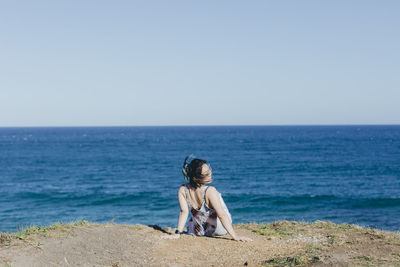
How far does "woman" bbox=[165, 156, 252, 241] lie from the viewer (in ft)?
25.8

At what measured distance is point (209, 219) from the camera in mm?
8344

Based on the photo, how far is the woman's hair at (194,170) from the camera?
7.81 metres

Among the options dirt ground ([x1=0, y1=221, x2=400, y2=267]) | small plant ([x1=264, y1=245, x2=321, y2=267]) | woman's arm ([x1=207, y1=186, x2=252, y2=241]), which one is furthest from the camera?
woman's arm ([x1=207, y1=186, x2=252, y2=241])

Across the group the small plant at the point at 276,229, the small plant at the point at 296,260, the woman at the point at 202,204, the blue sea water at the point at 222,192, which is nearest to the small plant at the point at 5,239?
the woman at the point at 202,204

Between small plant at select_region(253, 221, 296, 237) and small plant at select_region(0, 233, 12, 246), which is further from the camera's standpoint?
small plant at select_region(253, 221, 296, 237)

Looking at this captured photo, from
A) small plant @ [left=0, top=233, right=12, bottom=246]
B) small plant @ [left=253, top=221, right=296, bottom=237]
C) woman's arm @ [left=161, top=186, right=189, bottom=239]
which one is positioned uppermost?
woman's arm @ [left=161, top=186, right=189, bottom=239]

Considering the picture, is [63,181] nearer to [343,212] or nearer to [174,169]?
[174,169]

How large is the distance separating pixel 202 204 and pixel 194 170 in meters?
0.85

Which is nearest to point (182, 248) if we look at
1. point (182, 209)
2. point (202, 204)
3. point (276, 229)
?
point (182, 209)

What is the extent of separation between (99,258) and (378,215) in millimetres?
24737

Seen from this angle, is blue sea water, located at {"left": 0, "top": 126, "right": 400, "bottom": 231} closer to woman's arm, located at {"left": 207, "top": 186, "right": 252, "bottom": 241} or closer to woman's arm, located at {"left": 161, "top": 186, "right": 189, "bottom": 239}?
woman's arm, located at {"left": 161, "top": 186, "right": 189, "bottom": 239}

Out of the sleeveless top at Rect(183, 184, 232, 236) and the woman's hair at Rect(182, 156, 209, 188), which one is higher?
the woman's hair at Rect(182, 156, 209, 188)

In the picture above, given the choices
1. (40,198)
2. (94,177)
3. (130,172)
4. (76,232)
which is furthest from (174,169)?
(76,232)

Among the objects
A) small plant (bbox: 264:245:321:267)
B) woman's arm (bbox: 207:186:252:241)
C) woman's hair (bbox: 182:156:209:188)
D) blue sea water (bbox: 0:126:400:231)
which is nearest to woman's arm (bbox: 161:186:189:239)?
woman's hair (bbox: 182:156:209:188)
